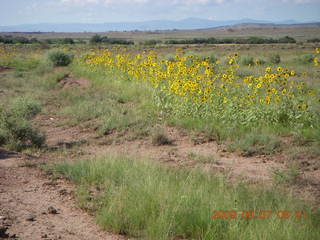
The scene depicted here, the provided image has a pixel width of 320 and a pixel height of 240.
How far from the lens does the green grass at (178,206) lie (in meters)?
3.29

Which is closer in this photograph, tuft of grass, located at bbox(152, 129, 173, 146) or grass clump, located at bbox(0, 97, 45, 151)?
grass clump, located at bbox(0, 97, 45, 151)

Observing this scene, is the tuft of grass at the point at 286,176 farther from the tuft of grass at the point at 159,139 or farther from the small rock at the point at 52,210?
the small rock at the point at 52,210

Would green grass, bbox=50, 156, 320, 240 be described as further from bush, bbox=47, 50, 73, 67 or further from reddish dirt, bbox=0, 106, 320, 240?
bush, bbox=47, 50, 73, 67

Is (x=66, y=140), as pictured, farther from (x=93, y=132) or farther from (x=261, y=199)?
(x=261, y=199)

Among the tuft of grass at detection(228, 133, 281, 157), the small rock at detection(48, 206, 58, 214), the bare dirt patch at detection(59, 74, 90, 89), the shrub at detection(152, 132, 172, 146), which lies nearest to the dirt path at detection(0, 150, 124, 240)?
the small rock at detection(48, 206, 58, 214)

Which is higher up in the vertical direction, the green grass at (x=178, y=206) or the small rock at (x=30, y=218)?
the green grass at (x=178, y=206)

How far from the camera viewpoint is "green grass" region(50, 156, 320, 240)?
3285 millimetres

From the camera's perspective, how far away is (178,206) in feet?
11.5

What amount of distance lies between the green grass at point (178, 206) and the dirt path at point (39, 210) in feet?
0.54

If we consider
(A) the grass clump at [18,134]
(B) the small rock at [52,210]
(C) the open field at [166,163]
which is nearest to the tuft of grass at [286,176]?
(C) the open field at [166,163]

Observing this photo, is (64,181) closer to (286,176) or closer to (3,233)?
(3,233)
